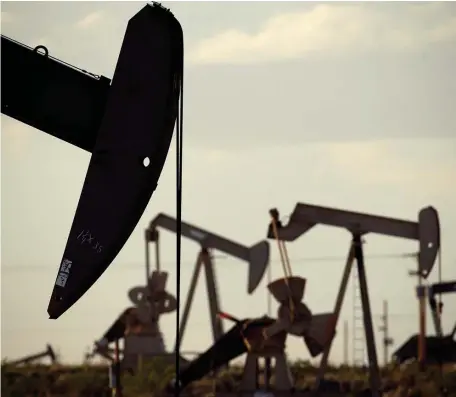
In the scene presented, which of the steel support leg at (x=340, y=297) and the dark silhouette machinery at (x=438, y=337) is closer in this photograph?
the steel support leg at (x=340, y=297)

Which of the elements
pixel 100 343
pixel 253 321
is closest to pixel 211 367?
pixel 253 321

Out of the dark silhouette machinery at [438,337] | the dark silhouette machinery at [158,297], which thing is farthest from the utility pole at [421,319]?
the dark silhouette machinery at [158,297]

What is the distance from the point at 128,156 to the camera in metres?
→ 6.09

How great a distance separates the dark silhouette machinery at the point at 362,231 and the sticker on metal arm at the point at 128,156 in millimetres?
11827

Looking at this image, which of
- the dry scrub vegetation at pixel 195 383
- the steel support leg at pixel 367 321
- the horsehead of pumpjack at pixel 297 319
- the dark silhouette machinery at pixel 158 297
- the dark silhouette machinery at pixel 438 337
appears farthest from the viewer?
the dark silhouette machinery at pixel 158 297

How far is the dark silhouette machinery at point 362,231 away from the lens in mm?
17891

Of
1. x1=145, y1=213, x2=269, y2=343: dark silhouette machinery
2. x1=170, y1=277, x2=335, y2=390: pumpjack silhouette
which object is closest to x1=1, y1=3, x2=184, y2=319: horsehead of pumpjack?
x1=170, y1=277, x2=335, y2=390: pumpjack silhouette

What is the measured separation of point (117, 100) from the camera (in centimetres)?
615

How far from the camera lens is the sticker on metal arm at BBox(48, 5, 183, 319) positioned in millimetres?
6066

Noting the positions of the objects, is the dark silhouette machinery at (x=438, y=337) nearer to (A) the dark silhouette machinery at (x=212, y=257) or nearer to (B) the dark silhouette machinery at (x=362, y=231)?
(B) the dark silhouette machinery at (x=362, y=231)

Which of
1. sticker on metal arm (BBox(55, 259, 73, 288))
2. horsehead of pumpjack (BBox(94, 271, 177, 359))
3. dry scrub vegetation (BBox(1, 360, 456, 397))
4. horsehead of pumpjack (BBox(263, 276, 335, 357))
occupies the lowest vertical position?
sticker on metal arm (BBox(55, 259, 73, 288))

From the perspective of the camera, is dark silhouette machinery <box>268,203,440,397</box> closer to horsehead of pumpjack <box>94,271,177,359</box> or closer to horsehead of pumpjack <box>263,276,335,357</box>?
horsehead of pumpjack <box>263,276,335,357</box>

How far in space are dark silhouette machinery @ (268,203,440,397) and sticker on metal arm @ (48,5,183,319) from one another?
11827 mm

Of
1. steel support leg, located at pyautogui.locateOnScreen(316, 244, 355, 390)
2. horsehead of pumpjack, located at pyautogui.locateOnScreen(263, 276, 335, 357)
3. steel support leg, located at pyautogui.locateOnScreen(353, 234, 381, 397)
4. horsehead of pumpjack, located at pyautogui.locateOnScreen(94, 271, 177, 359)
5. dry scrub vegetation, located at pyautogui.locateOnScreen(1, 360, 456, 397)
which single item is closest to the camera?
steel support leg, located at pyautogui.locateOnScreen(353, 234, 381, 397)
